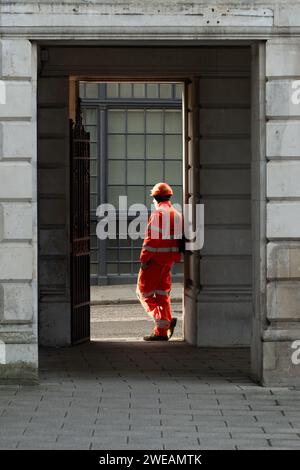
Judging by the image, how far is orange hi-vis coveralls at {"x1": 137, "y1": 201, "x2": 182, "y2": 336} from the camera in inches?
711

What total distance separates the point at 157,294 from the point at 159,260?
0.43 metres

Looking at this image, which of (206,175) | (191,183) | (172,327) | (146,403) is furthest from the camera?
(172,327)

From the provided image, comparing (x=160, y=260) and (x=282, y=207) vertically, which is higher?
(x=282, y=207)

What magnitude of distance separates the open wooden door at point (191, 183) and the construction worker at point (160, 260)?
0.22 meters

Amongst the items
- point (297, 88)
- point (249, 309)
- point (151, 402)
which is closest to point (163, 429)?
point (151, 402)

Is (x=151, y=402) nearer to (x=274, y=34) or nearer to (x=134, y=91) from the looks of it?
(x=274, y=34)

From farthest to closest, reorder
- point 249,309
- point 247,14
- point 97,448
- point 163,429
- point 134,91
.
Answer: point 134,91 → point 249,309 → point 247,14 → point 163,429 → point 97,448

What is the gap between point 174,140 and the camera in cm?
2716

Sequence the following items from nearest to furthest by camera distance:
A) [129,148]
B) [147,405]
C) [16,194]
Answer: [147,405]
[16,194]
[129,148]

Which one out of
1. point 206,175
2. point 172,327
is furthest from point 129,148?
point 206,175

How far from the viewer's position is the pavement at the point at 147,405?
1057cm

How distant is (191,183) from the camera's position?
710 inches

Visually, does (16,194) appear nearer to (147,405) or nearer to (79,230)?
(147,405)

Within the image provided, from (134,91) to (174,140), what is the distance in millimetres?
1166
